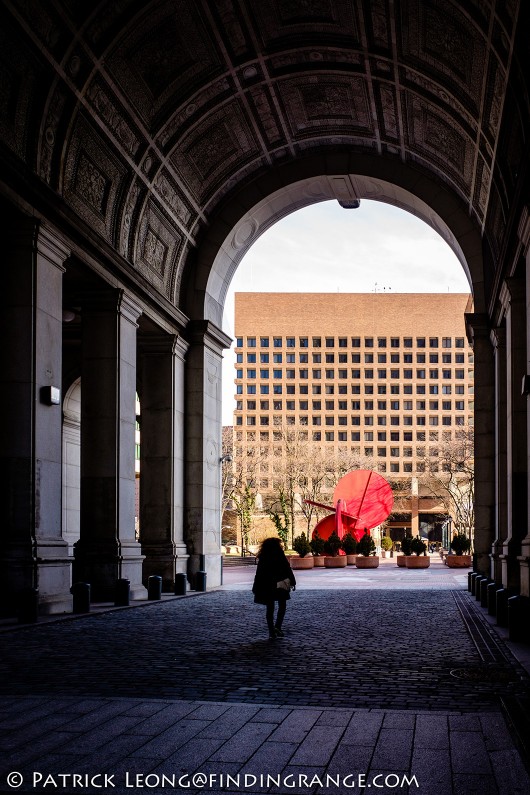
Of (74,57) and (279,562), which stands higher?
(74,57)

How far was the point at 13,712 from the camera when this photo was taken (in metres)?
7.59

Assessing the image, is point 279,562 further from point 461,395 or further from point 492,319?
point 461,395

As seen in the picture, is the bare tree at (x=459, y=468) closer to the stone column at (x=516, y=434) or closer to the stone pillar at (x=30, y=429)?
the stone column at (x=516, y=434)

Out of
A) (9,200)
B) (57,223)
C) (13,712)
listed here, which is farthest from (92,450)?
(13,712)

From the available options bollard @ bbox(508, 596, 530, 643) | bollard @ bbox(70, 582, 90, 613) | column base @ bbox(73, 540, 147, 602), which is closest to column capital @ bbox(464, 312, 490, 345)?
column base @ bbox(73, 540, 147, 602)

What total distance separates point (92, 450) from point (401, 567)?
30.3 meters

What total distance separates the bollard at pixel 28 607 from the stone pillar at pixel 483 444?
13492 millimetres

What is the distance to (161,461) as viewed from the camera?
1018 inches

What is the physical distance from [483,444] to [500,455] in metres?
2.40

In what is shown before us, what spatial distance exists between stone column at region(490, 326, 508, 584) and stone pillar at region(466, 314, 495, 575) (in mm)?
1246

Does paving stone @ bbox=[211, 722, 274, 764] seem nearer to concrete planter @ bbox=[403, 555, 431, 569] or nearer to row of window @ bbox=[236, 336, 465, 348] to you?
concrete planter @ bbox=[403, 555, 431, 569]

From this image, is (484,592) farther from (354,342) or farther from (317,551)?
(354,342)

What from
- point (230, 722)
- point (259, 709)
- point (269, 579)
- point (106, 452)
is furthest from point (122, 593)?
point (230, 722)

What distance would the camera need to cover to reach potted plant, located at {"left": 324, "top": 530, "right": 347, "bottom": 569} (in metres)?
49.4
